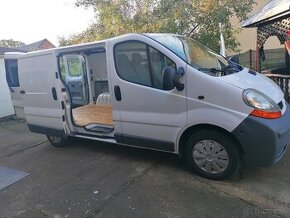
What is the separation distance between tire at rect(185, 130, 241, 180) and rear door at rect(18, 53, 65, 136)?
2708mm

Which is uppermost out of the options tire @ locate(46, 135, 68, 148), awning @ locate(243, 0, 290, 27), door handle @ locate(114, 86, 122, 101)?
awning @ locate(243, 0, 290, 27)

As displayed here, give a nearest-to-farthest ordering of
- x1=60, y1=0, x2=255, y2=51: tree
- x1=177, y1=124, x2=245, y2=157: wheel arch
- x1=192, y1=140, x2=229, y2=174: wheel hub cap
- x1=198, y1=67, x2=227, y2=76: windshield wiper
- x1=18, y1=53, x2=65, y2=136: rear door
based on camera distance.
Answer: x1=177, y1=124, x2=245, y2=157: wheel arch → x1=192, y1=140, x2=229, y2=174: wheel hub cap → x1=198, y1=67, x2=227, y2=76: windshield wiper → x1=18, y1=53, x2=65, y2=136: rear door → x1=60, y1=0, x2=255, y2=51: tree

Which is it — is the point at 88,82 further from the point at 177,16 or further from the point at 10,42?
the point at 10,42

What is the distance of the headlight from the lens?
338 centimetres

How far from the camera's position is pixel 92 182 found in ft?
13.8

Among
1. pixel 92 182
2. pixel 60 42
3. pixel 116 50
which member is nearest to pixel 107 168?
pixel 92 182

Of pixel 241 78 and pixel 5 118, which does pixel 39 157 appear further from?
pixel 5 118

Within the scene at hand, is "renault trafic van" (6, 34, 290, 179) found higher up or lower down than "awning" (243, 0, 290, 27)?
lower down

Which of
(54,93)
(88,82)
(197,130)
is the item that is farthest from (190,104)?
(88,82)

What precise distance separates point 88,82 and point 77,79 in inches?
14.5

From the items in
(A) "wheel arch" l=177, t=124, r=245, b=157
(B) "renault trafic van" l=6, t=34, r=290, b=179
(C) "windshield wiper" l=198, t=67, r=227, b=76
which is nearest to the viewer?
(B) "renault trafic van" l=6, t=34, r=290, b=179

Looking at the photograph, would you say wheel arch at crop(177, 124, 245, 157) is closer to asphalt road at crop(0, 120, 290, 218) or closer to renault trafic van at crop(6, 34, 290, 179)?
renault trafic van at crop(6, 34, 290, 179)

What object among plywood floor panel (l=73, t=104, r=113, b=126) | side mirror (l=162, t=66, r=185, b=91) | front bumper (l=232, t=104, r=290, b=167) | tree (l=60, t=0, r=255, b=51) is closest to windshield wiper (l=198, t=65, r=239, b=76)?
side mirror (l=162, t=66, r=185, b=91)

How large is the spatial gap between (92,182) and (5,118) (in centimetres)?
784
